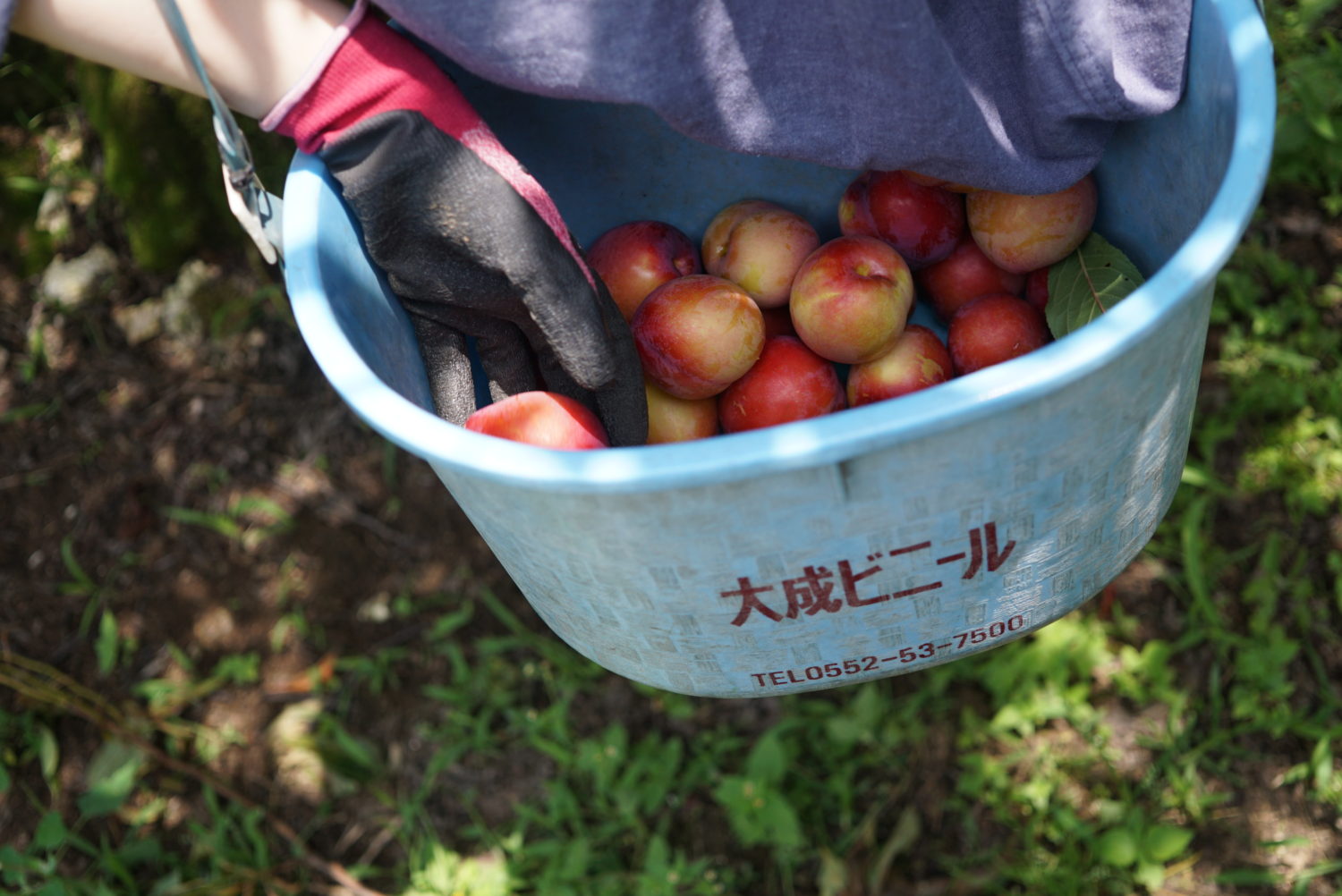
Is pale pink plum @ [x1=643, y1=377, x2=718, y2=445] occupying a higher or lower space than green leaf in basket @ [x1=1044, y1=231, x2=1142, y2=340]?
lower

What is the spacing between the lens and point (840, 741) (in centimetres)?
206

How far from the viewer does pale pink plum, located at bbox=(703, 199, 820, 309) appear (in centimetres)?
161

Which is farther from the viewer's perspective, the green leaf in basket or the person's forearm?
the green leaf in basket

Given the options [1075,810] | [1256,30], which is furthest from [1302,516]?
[1256,30]

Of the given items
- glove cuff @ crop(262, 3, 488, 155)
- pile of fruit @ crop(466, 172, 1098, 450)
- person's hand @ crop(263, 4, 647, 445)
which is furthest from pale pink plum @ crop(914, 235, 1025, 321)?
glove cuff @ crop(262, 3, 488, 155)

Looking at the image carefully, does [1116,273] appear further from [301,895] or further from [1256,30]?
[301,895]

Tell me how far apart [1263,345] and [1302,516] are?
39 centimetres

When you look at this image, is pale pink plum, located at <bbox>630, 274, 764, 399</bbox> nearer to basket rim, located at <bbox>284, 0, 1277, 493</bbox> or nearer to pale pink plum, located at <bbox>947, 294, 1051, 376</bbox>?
pale pink plum, located at <bbox>947, 294, 1051, 376</bbox>

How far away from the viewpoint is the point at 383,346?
1.31 metres

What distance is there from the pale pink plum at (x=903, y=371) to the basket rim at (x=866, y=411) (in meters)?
0.57

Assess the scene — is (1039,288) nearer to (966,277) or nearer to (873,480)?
(966,277)

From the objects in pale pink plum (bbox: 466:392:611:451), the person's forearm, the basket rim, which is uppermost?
the person's forearm

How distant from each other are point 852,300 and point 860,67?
1.07ft

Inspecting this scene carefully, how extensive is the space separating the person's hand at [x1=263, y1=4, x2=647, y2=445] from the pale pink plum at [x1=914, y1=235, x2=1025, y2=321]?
1.85ft
